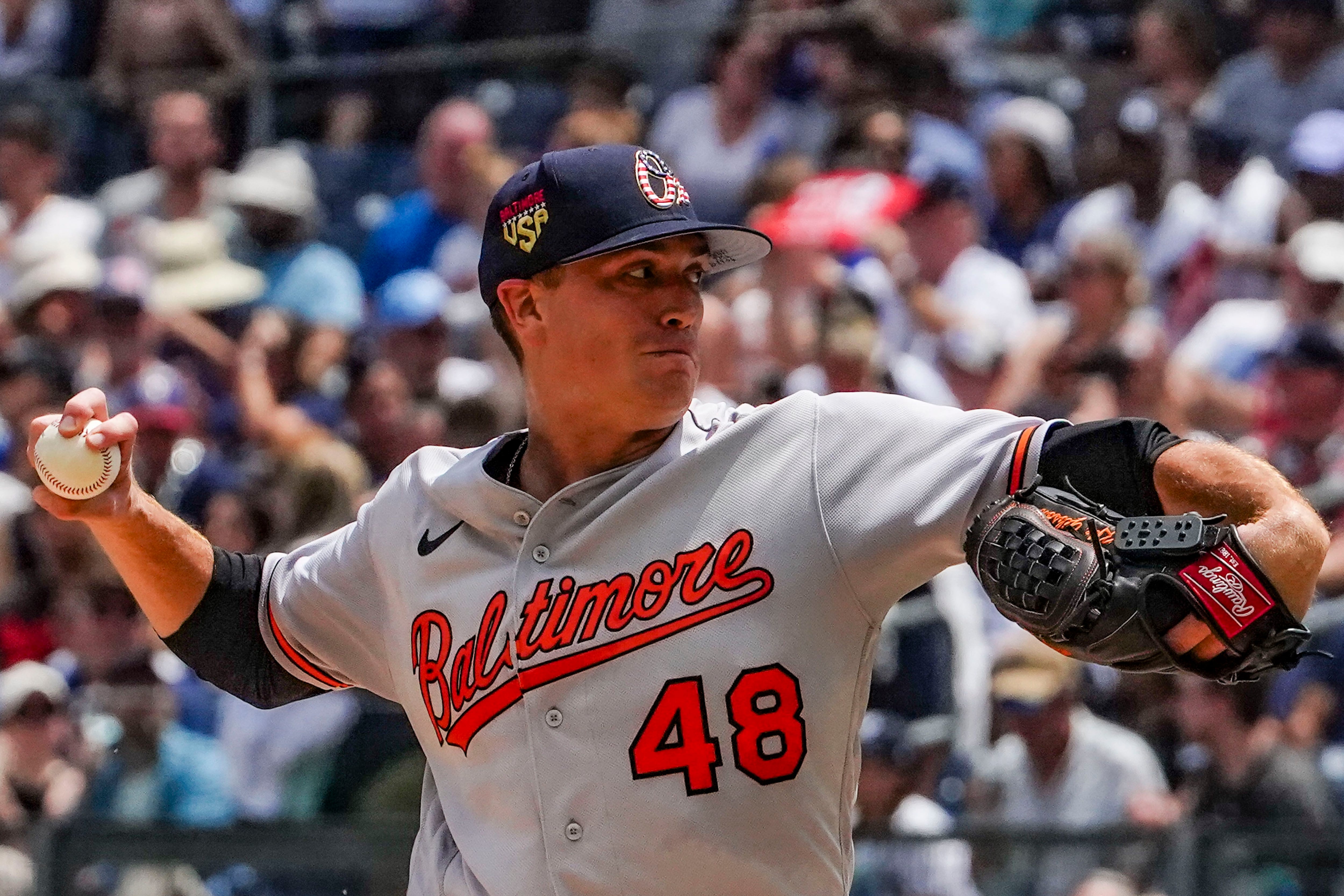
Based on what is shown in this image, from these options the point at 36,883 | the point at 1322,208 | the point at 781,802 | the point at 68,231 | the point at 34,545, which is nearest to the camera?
the point at 781,802

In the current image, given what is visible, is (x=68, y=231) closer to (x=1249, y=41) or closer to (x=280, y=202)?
(x=280, y=202)

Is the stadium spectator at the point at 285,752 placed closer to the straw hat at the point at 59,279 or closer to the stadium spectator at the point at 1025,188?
the straw hat at the point at 59,279

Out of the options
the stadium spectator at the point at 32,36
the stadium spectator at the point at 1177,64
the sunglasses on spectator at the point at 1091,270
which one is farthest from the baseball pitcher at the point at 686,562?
the stadium spectator at the point at 32,36

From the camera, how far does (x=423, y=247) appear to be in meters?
9.10

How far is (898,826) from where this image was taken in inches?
233

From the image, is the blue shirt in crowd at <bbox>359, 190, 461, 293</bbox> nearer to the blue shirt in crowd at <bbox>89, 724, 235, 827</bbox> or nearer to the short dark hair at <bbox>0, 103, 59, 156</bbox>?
the short dark hair at <bbox>0, 103, 59, 156</bbox>

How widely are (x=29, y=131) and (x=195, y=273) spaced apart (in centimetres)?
139

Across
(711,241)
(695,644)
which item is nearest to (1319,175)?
(711,241)

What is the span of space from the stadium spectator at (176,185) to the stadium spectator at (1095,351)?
419 centimetres

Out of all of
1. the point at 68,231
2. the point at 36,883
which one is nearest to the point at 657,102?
the point at 68,231

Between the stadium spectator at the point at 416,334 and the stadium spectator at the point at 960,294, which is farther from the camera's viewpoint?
the stadium spectator at the point at 416,334

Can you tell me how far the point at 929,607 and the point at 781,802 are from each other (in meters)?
3.36

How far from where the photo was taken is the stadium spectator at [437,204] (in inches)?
356

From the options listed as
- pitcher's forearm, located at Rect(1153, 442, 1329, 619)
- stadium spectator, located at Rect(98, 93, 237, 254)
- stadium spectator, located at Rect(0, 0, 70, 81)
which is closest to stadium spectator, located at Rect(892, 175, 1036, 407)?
stadium spectator, located at Rect(98, 93, 237, 254)
